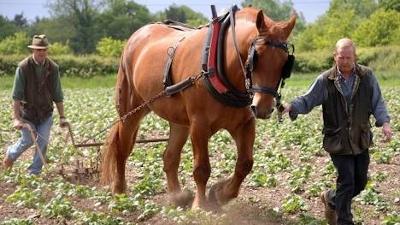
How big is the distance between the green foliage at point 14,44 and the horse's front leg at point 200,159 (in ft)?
Answer: 294

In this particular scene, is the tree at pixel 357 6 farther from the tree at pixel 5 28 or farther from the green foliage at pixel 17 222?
the green foliage at pixel 17 222

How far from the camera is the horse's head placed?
5.01 m

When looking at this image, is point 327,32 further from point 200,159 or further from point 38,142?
point 200,159

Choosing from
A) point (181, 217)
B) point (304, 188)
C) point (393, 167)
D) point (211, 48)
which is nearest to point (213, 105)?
point (211, 48)

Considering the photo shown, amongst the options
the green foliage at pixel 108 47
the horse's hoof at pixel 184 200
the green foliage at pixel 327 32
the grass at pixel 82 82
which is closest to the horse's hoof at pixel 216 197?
the horse's hoof at pixel 184 200

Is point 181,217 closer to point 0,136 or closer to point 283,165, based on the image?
point 283,165

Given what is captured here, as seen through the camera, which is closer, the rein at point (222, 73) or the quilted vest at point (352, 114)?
the rein at point (222, 73)

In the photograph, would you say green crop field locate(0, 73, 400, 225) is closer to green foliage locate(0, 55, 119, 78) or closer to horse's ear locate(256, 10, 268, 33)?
horse's ear locate(256, 10, 268, 33)

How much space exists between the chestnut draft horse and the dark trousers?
2.79 ft

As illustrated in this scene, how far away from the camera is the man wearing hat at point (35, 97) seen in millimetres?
8141

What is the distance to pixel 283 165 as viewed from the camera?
8.83m

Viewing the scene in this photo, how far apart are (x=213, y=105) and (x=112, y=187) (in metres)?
2.29

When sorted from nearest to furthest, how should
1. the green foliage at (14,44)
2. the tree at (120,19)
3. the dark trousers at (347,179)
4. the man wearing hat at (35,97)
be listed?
the dark trousers at (347,179) → the man wearing hat at (35,97) → the green foliage at (14,44) → the tree at (120,19)

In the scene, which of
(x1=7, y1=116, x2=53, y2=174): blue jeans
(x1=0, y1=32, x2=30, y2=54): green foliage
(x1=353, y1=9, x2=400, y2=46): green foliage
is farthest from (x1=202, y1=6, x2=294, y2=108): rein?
(x1=0, y1=32, x2=30, y2=54): green foliage
